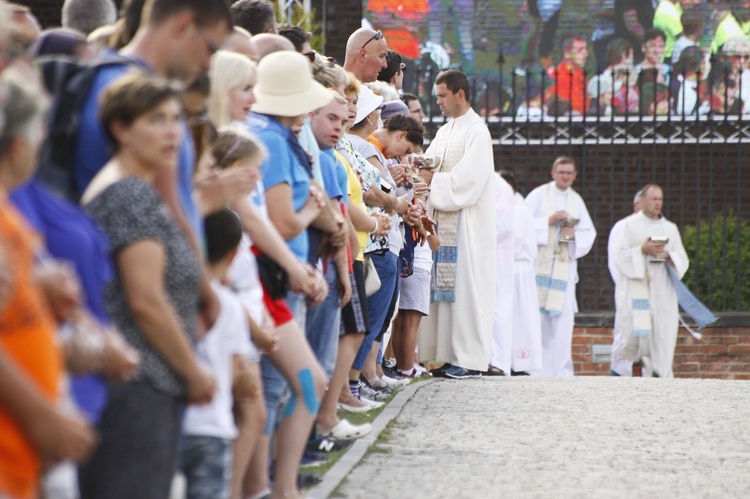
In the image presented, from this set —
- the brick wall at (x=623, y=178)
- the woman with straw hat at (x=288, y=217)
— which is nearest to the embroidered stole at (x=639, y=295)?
the brick wall at (x=623, y=178)

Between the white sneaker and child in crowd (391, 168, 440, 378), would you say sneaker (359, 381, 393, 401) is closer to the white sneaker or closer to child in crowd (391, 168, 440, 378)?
the white sneaker

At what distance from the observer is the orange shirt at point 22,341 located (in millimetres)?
2635

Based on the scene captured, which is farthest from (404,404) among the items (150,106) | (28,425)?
(28,425)

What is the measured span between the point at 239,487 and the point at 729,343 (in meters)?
12.5

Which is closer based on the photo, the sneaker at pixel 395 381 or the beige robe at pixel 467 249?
the sneaker at pixel 395 381

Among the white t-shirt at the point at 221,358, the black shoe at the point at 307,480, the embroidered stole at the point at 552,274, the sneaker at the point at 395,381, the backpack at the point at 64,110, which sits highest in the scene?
the backpack at the point at 64,110

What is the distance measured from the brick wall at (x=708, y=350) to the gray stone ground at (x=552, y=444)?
5.89 meters

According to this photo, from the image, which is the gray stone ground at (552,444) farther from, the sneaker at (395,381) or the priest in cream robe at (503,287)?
the priest in cream robe at (503,287)

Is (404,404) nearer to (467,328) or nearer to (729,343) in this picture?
(467,328)

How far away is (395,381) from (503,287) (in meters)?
3.95

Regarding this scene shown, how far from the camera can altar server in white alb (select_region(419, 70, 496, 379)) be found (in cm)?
1119

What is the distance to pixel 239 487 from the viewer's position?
4898 mm

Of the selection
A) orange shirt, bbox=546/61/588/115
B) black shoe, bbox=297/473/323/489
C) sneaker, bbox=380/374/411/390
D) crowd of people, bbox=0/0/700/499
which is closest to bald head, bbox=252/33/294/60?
crowd of people, bbox=0/0/700/499

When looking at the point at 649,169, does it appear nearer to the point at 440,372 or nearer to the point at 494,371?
the point at 494,371
